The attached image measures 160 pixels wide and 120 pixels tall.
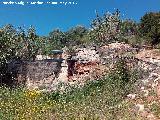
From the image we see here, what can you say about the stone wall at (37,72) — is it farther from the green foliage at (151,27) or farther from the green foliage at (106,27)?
the green foliage at (106,27)

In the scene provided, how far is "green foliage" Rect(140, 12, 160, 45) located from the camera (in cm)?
4462

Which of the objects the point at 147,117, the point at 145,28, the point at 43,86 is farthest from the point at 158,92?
the point at 145,28

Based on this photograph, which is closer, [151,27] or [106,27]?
[151,27]

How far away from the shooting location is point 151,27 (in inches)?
1853

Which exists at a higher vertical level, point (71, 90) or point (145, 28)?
point (145, 28)

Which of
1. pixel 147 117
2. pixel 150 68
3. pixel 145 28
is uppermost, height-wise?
pixel 145 28

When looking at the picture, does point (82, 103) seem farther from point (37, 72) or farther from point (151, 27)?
point (151, 27)

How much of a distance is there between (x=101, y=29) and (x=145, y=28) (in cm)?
559

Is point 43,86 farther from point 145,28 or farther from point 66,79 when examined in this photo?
point 145,28

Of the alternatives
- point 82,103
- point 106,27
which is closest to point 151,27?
point 106,27

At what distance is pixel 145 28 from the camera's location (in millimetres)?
51875

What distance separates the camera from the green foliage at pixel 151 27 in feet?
146

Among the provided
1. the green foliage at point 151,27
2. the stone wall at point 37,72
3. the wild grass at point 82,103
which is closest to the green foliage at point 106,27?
the green foliage at point 151,27

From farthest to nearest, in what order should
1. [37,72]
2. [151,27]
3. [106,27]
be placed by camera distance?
[106,27], [151,27], [37,72]
